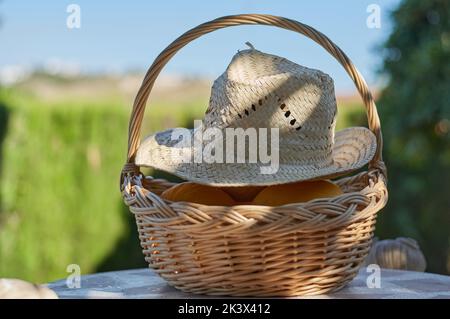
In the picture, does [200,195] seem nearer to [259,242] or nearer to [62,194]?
[259,242]

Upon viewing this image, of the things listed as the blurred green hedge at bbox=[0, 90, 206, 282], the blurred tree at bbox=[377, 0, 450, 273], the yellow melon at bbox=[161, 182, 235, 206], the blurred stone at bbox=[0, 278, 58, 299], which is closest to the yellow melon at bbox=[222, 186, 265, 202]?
the yellow melon at bbox=[161, 182, 235, 206]

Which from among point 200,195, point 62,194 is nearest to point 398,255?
point 200,195

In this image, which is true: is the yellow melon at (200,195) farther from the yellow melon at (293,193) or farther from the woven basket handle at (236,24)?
the woven basket handle at (236,24)

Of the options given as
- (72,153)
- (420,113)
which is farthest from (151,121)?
(420,113)

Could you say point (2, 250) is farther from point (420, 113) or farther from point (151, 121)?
point (420, 113)

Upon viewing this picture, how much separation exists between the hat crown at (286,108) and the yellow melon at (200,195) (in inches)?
5.7

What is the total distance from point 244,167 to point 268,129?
10 cm

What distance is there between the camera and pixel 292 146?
55.3 inches

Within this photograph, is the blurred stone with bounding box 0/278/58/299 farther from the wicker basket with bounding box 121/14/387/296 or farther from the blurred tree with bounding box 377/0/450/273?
the blurred tree with bounding box 377/0/450/273

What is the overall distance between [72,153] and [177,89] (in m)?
5.94

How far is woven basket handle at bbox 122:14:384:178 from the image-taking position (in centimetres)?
149

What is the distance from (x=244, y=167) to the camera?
1.39 m

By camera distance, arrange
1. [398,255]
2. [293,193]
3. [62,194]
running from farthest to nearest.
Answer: [62,194], [398,255], [293,193]

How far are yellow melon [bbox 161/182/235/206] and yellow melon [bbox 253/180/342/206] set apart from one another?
82mm
